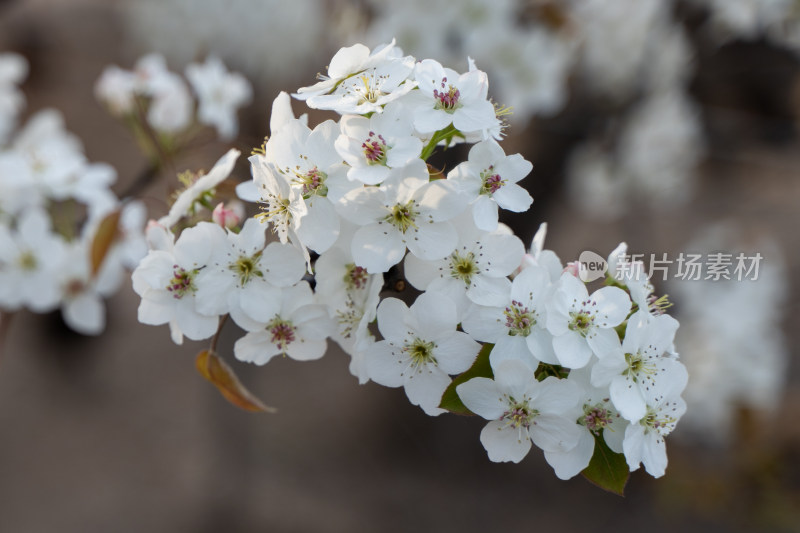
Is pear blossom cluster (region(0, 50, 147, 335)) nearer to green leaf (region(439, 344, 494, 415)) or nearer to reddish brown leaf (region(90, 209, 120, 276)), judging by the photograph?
reddish brown leaf (region(90, 209, 120, 276))

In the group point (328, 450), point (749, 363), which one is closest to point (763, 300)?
point (749, 363)

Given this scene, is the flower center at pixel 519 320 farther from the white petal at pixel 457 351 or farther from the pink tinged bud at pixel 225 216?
the pink tinged bud at pixel 225 216

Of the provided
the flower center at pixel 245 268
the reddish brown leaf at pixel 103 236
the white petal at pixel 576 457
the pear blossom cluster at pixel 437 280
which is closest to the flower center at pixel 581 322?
the pear blossom cluster at pixel 437 280

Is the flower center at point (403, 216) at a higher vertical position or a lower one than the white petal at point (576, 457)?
higher

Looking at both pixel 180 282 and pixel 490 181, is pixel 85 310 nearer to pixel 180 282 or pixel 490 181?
pixel 180 282

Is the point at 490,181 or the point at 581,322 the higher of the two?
the point at 490,181

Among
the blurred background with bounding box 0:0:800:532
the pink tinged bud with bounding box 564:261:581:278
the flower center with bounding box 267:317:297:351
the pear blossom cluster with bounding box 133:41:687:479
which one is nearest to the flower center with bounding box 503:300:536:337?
the pear blossom cluster with bounding box 133:41:687:479

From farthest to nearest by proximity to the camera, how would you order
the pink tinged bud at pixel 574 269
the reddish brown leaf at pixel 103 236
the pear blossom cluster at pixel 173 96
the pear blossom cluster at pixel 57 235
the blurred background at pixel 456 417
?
the blurred background at pixel 456 417
the pear blossom cluster at pixel 173 96
the pear blossom cluster at pixel 57 235
the reddish brown leaf at pixel 103 236
the pink tinged bud at pixel 574 269

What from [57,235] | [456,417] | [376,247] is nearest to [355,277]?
[376,247]
